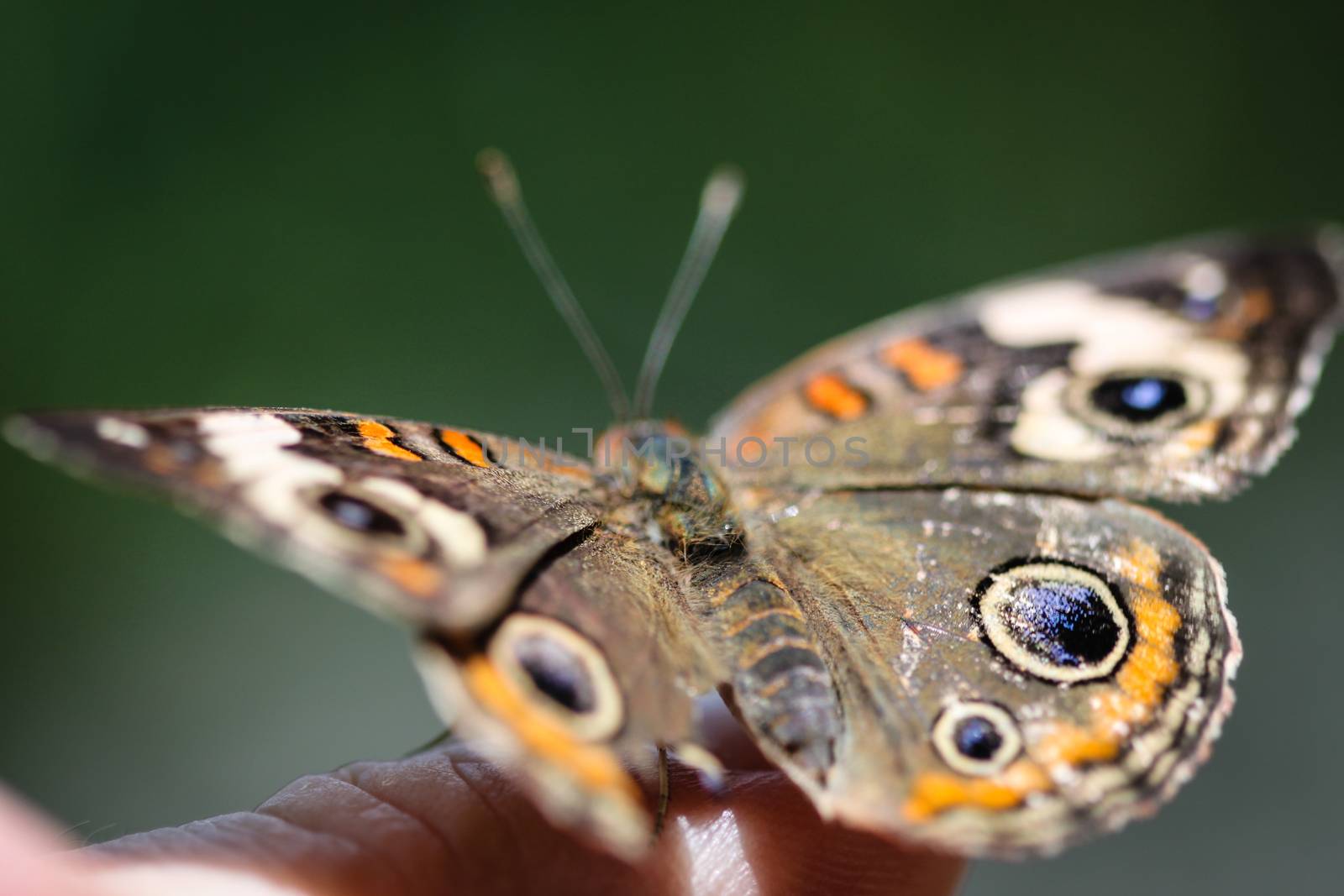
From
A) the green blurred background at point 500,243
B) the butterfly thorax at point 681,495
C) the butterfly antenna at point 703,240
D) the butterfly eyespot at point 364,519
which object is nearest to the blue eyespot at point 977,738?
the butterfly thorax at point 681,495

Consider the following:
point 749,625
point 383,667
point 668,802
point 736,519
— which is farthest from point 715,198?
point 383,667

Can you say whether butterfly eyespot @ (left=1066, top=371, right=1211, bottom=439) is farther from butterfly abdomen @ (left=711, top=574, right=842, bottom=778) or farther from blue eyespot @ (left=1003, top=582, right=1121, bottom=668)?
butterfly abdomen @ (left=711, top=574, right=842, bottom=778)

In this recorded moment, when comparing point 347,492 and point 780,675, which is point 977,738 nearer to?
point 780,675

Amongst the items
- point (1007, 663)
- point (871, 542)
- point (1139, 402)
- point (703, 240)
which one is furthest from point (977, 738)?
point (703, 240)

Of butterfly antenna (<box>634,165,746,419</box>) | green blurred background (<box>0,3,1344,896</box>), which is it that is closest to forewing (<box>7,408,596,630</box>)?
butterfly antenna (<box>634,165,746,419</box>)

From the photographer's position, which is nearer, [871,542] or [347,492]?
[347,492]

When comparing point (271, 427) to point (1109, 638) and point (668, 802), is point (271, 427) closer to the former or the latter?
point (668, 802)

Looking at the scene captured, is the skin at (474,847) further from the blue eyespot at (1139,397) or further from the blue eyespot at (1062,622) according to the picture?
the blue eyespot at (1139,397)
